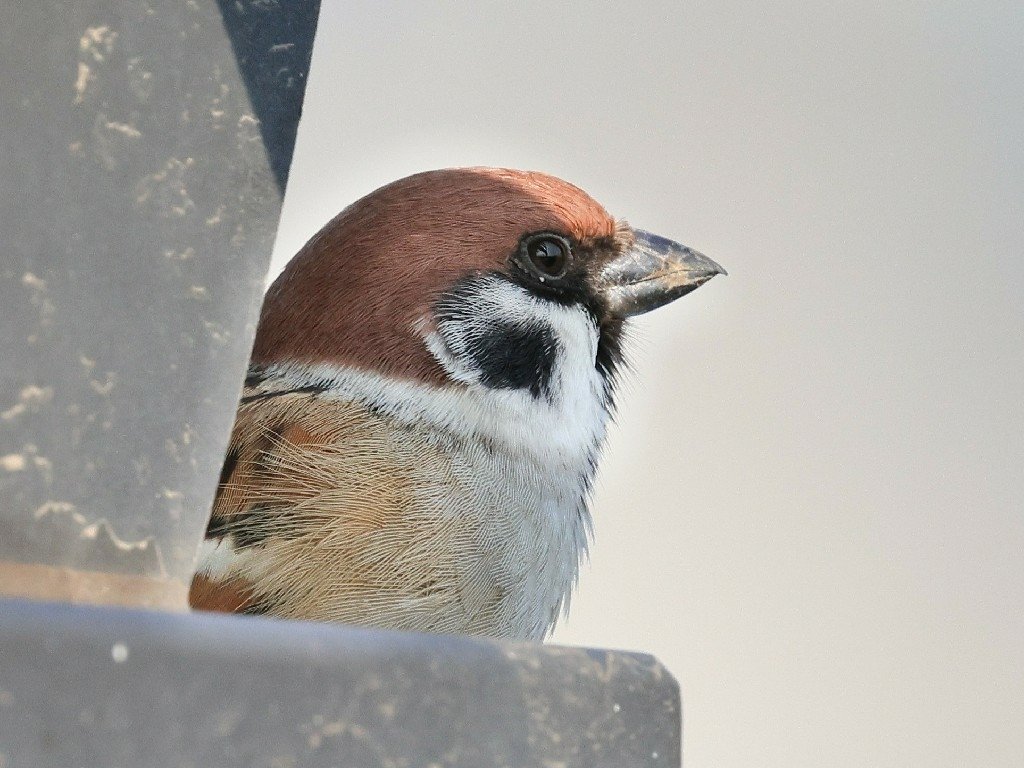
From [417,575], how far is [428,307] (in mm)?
462

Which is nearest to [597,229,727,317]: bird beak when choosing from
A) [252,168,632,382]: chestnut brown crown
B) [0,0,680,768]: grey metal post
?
[252,168,632,382]: chestnut brown crown

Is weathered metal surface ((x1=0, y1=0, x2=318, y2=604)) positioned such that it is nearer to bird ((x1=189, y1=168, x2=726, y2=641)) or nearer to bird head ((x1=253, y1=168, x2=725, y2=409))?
bird ((x1=189, y1=168, x2=726, y2=641))

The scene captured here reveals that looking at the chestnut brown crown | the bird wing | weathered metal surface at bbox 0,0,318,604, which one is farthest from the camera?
the chestnut brown crown

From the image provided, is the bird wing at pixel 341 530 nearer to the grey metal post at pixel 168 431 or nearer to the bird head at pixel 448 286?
the bird head at pixel 448 286

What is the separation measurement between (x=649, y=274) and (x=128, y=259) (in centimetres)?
155

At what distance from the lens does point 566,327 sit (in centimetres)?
193

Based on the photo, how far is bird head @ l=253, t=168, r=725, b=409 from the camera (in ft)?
5.87

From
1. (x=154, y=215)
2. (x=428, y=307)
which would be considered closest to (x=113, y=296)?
(x=154, y=215)

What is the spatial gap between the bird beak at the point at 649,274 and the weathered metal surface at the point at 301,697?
1.47 metres

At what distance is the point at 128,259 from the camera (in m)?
0.56

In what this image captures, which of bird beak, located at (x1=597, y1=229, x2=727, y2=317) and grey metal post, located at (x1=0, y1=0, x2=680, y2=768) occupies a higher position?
grey metal post, located at (x1=0, y1=0, x2=680, y2=768)

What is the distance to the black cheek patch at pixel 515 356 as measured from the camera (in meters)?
1.81

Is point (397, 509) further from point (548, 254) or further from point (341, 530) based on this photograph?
point (548, 254)

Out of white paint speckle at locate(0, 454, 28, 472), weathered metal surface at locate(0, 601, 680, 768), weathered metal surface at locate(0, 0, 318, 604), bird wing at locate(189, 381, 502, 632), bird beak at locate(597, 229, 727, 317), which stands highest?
weathered metal surface at locate(0, 0, 318, 604)
